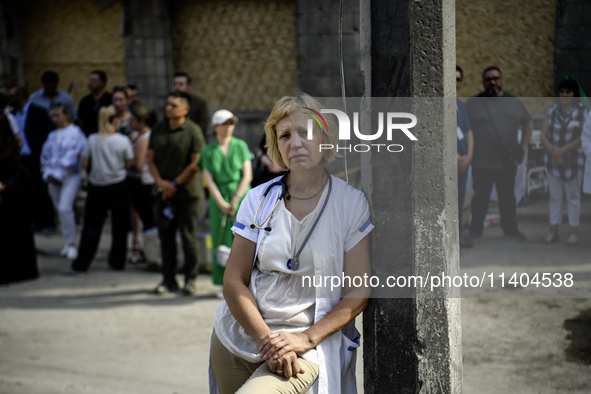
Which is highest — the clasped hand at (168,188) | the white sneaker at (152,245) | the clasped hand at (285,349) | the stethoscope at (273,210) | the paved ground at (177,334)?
the stethoscope at (273,210)

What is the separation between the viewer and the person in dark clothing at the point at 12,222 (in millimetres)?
7541

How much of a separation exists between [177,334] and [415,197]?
3435 millimetres

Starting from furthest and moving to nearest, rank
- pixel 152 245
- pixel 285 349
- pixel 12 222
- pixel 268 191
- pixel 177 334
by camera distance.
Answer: pixel 152 245 < pixel 12 222 < pixel 177 334 < pixel 268 191 < pixel 285 349

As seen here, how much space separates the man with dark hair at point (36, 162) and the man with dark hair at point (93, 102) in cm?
68

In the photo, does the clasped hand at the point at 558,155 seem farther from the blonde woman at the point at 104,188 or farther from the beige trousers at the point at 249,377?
the blonde woman at the point at 104,188

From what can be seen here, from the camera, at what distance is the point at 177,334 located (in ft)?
19.6

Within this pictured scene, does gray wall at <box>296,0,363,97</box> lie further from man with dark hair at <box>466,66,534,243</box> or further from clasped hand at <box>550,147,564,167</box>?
clasped hand at <box>550,147,564,167</box>

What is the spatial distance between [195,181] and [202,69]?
496 centimetres

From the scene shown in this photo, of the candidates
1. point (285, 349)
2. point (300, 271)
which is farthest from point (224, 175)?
point (285, 349)

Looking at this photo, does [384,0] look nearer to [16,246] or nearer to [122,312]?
[122,312]

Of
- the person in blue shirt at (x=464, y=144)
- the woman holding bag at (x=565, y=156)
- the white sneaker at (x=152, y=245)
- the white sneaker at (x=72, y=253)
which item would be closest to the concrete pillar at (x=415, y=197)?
the person in blue shirt at (x=464, y=144)

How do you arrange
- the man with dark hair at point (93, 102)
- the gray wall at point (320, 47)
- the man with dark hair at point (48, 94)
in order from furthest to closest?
the gray wall at point (320, 47) → the man with dark hair at point (48, 94) → the man with dark hair at point (93, 102)

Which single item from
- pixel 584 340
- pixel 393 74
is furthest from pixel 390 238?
pixel 584 340

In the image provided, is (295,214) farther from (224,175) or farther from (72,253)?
(72,253)
